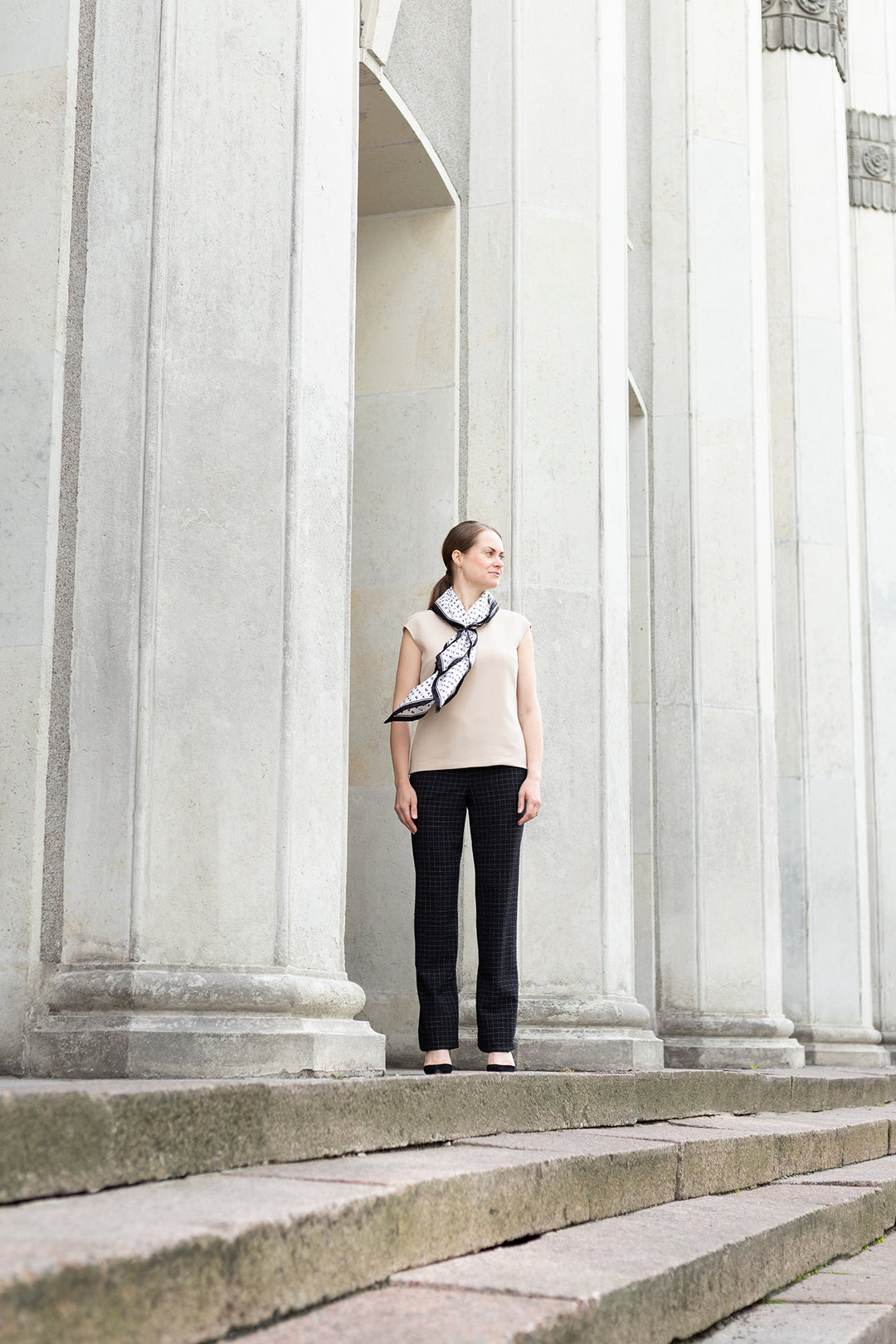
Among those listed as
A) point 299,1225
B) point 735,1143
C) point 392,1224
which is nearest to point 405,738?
point 735,1143

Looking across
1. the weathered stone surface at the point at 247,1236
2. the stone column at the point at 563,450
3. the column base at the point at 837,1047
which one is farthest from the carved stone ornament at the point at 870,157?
the weathered stone surface at the point at 247,1236

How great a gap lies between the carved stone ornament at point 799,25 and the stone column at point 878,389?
2619mm

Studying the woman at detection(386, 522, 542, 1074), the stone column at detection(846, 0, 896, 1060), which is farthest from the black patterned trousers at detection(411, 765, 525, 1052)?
the stone column at detection(846, 0, 896, 1060)

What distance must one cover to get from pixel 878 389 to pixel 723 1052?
890 cm

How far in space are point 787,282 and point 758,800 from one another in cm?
526

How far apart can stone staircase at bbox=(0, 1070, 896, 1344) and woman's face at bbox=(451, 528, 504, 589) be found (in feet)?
5.48

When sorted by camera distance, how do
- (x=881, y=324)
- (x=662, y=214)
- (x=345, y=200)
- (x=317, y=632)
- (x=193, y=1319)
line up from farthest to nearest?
(x=881, y=324), (x=662, y=214), (x=345, y=200), (x=317, y=632), (x=193, y=1319)

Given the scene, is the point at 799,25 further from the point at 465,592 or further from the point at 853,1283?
the point at 853,1283

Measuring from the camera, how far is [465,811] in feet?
18.1

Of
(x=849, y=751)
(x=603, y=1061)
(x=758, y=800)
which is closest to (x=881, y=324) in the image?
(x=849, y=751)

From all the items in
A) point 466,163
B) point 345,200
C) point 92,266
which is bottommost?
point 92,266

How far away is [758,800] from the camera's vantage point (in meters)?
10.8

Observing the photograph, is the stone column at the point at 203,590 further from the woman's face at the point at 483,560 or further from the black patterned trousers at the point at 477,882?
the woman's face at the point at 483,560

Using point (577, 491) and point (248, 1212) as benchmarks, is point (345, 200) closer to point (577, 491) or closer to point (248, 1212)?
point (577, 491)
